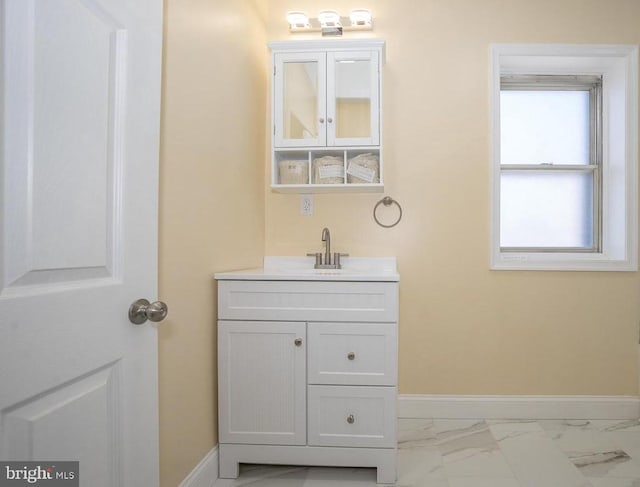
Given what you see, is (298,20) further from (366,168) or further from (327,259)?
(327,259)

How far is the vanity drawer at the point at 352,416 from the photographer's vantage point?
159 centimetres

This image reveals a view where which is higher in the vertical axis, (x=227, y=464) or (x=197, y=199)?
(x=197, y=199)

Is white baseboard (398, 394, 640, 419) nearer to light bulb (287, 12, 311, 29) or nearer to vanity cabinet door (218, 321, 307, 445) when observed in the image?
vanity cabinet door (218, 321, 307, 445)

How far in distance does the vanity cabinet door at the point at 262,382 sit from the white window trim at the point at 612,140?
1297 mm

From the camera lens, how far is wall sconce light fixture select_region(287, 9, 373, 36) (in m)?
2.22

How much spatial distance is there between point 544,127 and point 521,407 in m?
1.65

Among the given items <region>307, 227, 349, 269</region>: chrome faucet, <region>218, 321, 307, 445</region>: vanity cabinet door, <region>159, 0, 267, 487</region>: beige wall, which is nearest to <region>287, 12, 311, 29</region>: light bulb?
<region>159, 0, 267, 487</region>: beige wall

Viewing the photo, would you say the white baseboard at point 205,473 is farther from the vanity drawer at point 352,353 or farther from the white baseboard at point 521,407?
the white baseboard at point 521,407

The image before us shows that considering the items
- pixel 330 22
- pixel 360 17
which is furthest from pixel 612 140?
pixel 330 22

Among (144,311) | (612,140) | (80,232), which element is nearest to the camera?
(80,232)

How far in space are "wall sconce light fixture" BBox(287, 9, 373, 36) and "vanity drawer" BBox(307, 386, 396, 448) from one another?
1.91 m

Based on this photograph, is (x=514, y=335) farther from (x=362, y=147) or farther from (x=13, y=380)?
(x=13, y=380)

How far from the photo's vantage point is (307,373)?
5.31 feet

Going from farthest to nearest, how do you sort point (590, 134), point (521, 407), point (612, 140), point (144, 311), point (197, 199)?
point (590, 134) < point (612, 140) < point (521, 407) < point (197, 199) < point (144, 311)
